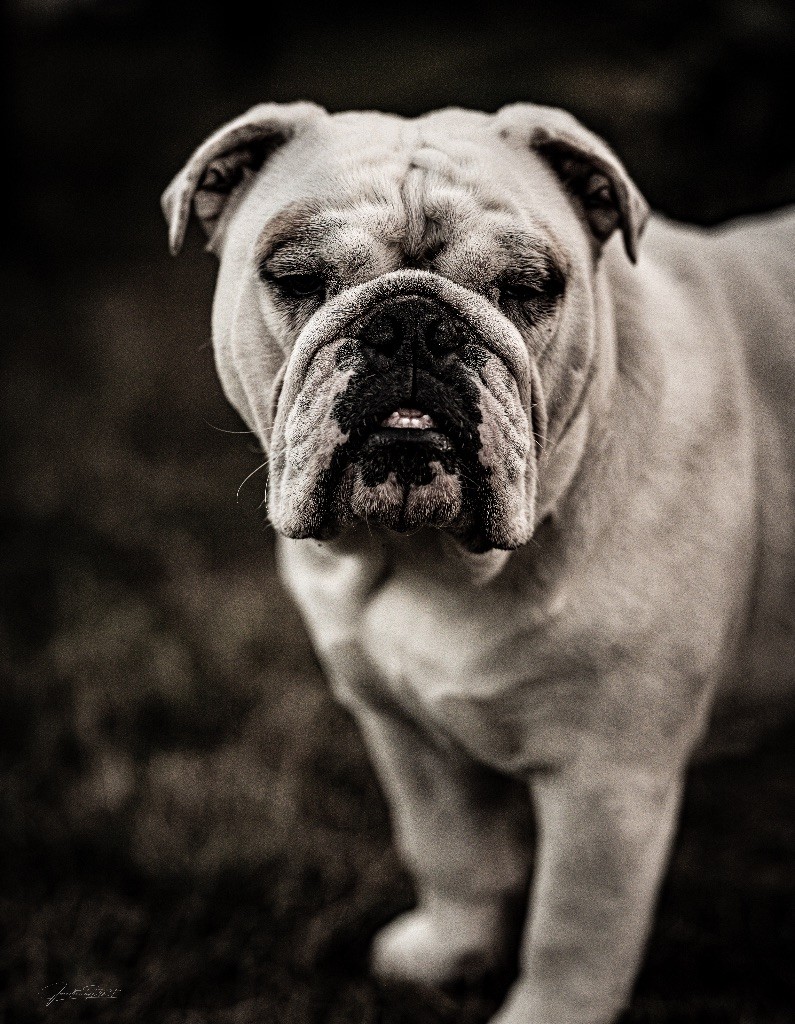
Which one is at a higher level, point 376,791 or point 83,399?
point 83,399

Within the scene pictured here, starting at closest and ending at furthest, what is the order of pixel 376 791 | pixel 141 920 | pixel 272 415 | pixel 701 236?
1. pixel 272 415
2. pixel 701 236
3. pixel 141 920
4. pixel 376 791

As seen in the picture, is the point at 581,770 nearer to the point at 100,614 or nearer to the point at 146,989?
the point at 146,989

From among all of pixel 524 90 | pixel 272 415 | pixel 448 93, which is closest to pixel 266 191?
pixel 272 415

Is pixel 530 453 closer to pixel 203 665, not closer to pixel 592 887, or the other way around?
pixel 592 887

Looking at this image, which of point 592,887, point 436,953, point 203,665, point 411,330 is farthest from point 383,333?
point 203,665

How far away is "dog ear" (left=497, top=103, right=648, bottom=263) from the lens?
1.75 metres

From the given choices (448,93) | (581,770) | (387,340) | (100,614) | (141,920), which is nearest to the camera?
(387,340)

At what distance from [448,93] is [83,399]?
3089 millimetres

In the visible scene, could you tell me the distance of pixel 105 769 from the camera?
117 inches

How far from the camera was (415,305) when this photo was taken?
1612 millimetres

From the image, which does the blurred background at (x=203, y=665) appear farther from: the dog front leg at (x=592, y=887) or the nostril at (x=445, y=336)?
the nostril at (x=445, y=336)

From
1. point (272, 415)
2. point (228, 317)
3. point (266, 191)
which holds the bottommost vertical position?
point (272, 415)
